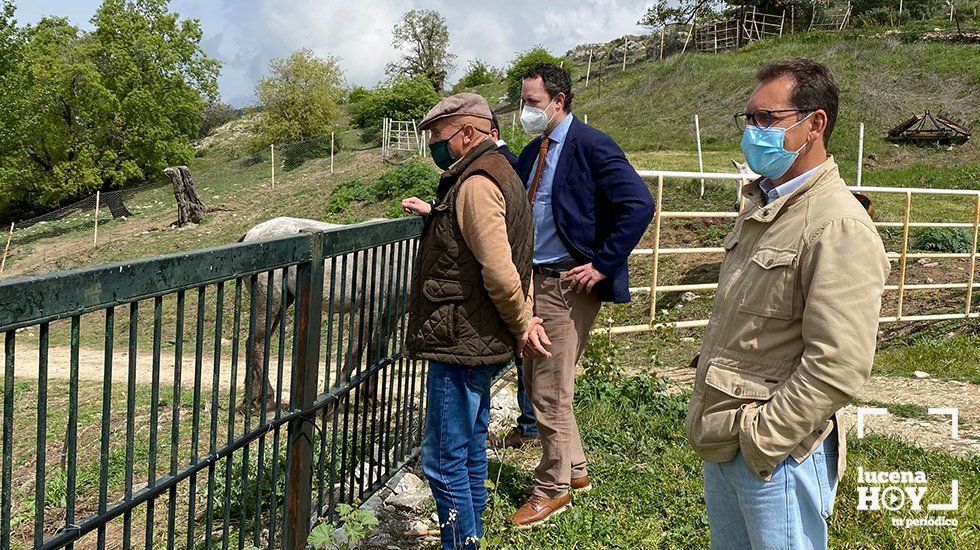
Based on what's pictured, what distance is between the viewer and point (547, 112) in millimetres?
3598

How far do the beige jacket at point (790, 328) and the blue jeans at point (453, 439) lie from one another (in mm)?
1008

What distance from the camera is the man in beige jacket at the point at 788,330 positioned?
177cm

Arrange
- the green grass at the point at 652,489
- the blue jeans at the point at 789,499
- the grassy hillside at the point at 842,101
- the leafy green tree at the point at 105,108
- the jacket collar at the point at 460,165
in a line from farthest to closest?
the leafy green tree at the point at 105,108
the grassy hillside at the point at 842,101
the green grass at the point at 652,489
the jacket collar at the point at 460,165
the blue jeans at the point at 789,499

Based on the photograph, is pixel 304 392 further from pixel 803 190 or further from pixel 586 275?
pixel 803 190

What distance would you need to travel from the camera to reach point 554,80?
3.61 metres

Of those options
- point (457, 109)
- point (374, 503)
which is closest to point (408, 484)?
point (374, 503)

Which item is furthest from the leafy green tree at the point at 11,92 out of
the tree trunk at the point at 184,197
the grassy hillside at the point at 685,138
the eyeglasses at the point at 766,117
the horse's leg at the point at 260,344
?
the eyeglasses at the point at 766,117

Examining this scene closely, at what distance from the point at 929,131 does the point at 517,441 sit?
17.6 m

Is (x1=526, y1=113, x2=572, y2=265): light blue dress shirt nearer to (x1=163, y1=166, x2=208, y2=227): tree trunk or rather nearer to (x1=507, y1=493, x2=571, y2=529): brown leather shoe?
(x1=507, y1=493, x2=571, y2=529): brown leather shoe

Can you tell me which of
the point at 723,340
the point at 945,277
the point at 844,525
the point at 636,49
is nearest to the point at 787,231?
the point at 723,340

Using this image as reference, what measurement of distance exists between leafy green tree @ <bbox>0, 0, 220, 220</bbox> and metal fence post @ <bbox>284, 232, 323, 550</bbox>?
92.1 feet

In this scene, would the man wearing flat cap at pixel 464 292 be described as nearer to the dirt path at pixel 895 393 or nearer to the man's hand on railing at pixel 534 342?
the man's hand on railing at pixel 534 342

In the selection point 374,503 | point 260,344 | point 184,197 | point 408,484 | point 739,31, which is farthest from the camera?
point 739,31

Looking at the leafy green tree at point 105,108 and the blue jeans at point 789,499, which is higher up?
the leafy green tree at point 105,108
